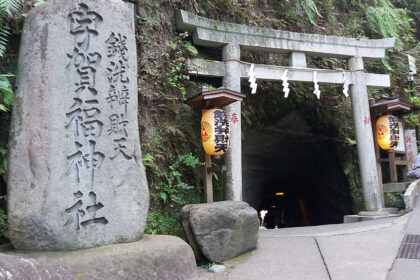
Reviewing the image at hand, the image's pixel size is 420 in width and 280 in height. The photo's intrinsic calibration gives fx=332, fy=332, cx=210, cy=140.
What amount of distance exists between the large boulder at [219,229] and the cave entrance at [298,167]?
5173 mm

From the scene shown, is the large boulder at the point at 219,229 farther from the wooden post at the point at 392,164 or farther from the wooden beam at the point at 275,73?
the wooden post at the point at 392,164

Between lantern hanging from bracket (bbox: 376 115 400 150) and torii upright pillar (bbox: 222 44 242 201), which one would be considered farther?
lantern hanging from bracket (bbox: 376 115 400 150)

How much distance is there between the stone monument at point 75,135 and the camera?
3.38 meters

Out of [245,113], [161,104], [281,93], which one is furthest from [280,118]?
[161,104]

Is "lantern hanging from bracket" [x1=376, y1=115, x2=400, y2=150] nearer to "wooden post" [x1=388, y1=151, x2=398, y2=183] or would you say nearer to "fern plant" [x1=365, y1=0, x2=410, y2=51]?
"wooden post" [x1=388, y1=151, x2=398, y2=183]

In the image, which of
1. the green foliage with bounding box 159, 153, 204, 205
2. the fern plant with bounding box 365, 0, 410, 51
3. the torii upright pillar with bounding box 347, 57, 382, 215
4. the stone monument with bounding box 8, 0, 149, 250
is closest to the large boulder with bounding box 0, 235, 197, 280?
the stone monument with bounding box 8, 0, 149, 250

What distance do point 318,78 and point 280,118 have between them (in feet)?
7.58

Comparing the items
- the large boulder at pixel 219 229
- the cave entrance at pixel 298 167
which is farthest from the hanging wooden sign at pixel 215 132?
the cave entrance at pixel 298 167

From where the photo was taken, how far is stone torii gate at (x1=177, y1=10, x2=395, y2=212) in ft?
23.3

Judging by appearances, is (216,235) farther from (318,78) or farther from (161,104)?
(318,78)

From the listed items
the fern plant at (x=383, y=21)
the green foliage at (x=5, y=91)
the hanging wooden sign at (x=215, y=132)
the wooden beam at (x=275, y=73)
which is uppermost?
the fern plant at (x=383, y=21)

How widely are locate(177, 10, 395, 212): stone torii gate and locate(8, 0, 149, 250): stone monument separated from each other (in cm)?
319

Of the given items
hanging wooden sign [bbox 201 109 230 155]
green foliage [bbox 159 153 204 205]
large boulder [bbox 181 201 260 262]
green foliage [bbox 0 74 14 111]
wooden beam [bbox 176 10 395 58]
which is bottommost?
large boulder [bbox 181 201 260 262]

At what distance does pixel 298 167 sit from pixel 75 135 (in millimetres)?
12081
